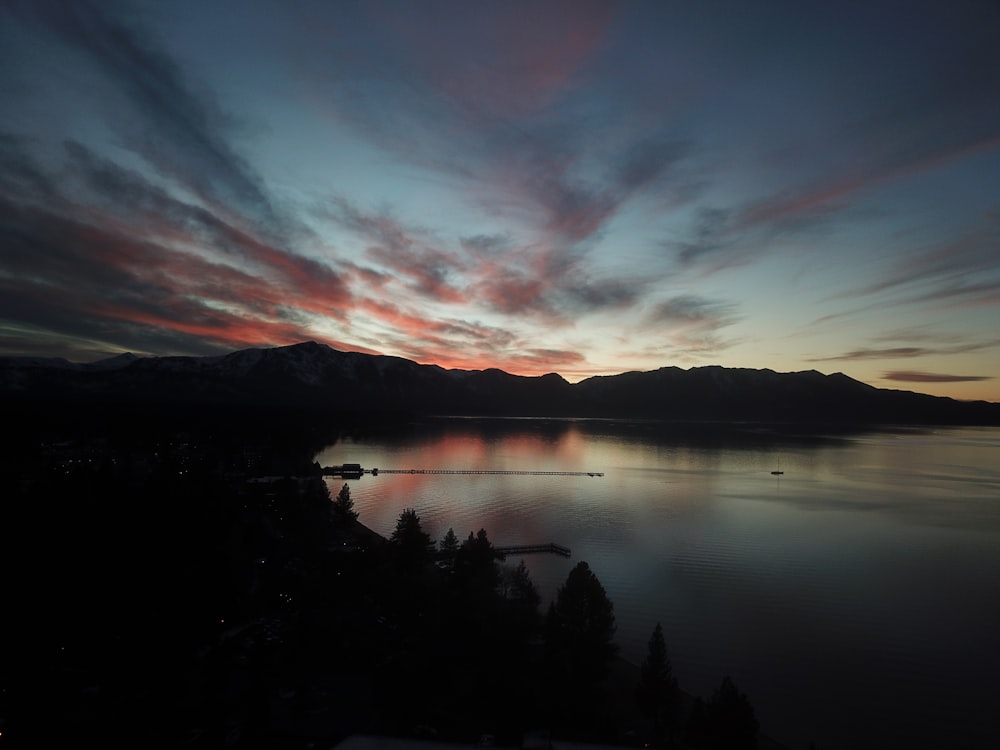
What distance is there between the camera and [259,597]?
27.4m

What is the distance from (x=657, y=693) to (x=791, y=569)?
27339 mm

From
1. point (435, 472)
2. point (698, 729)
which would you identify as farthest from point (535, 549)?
point (435, 472)

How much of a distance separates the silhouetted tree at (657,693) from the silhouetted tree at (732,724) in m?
1.99

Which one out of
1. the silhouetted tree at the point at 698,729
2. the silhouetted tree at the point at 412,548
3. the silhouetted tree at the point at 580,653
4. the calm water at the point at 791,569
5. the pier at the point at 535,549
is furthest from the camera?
the pier at the point at 535,549

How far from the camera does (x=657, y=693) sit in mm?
19000

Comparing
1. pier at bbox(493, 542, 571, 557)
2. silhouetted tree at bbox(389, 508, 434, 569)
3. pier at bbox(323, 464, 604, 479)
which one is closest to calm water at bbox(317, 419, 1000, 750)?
pier at bbox(493, 542, 571, 557)

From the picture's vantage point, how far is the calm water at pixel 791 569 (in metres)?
22.7

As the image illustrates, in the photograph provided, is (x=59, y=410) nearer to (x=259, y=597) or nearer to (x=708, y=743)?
(x=259, y=597)

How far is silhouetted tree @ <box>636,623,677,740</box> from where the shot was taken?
62.3ft

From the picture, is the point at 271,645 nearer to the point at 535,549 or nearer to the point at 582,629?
the point at 582,629

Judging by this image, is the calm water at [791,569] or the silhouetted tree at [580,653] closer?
the silhouetted tree at [580,653]

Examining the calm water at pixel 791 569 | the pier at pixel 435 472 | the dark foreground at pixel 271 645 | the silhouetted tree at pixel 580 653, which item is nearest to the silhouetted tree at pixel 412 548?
the dark foreground at pixel 271 645

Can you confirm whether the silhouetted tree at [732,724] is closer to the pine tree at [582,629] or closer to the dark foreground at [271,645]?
the dark foreground at [271,645]

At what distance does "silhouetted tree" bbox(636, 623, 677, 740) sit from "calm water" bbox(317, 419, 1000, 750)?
4497mm
